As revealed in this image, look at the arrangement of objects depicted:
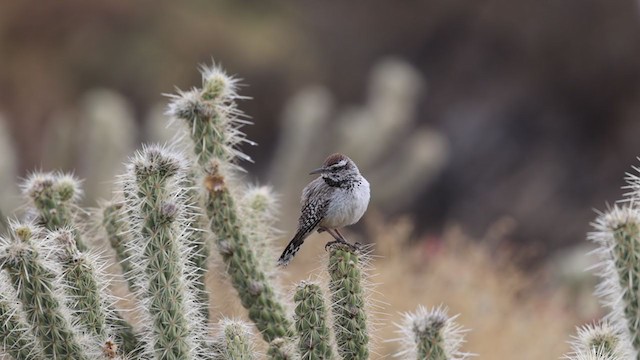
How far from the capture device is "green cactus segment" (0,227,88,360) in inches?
151

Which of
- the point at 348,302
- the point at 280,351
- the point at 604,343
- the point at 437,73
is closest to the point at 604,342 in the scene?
the point at 604,343

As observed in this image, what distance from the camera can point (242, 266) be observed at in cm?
472

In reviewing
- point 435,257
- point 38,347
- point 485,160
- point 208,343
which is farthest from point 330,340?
point 485,160

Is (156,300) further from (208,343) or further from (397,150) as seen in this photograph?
(397,150)

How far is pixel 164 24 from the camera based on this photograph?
51.4ft

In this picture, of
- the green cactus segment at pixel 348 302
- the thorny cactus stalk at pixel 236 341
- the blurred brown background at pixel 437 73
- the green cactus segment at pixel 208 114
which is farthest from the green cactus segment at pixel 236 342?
the blurred brown background at pixel 437 73

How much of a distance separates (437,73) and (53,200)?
1197 centimetres

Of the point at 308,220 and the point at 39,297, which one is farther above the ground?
the point at 308,220

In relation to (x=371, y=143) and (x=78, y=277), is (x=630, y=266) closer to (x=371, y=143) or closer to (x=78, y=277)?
(x=78, y=277)

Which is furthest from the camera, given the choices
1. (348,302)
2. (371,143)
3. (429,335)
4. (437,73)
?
(437,73)

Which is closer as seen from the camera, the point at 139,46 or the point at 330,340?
the point at 330,340

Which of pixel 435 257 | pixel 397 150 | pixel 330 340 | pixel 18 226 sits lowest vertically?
pixel 330 340

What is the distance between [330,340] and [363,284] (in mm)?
260

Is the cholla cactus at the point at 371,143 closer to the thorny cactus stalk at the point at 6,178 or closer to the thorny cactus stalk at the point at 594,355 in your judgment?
the thorny cactus stalk at the point at 6,178
